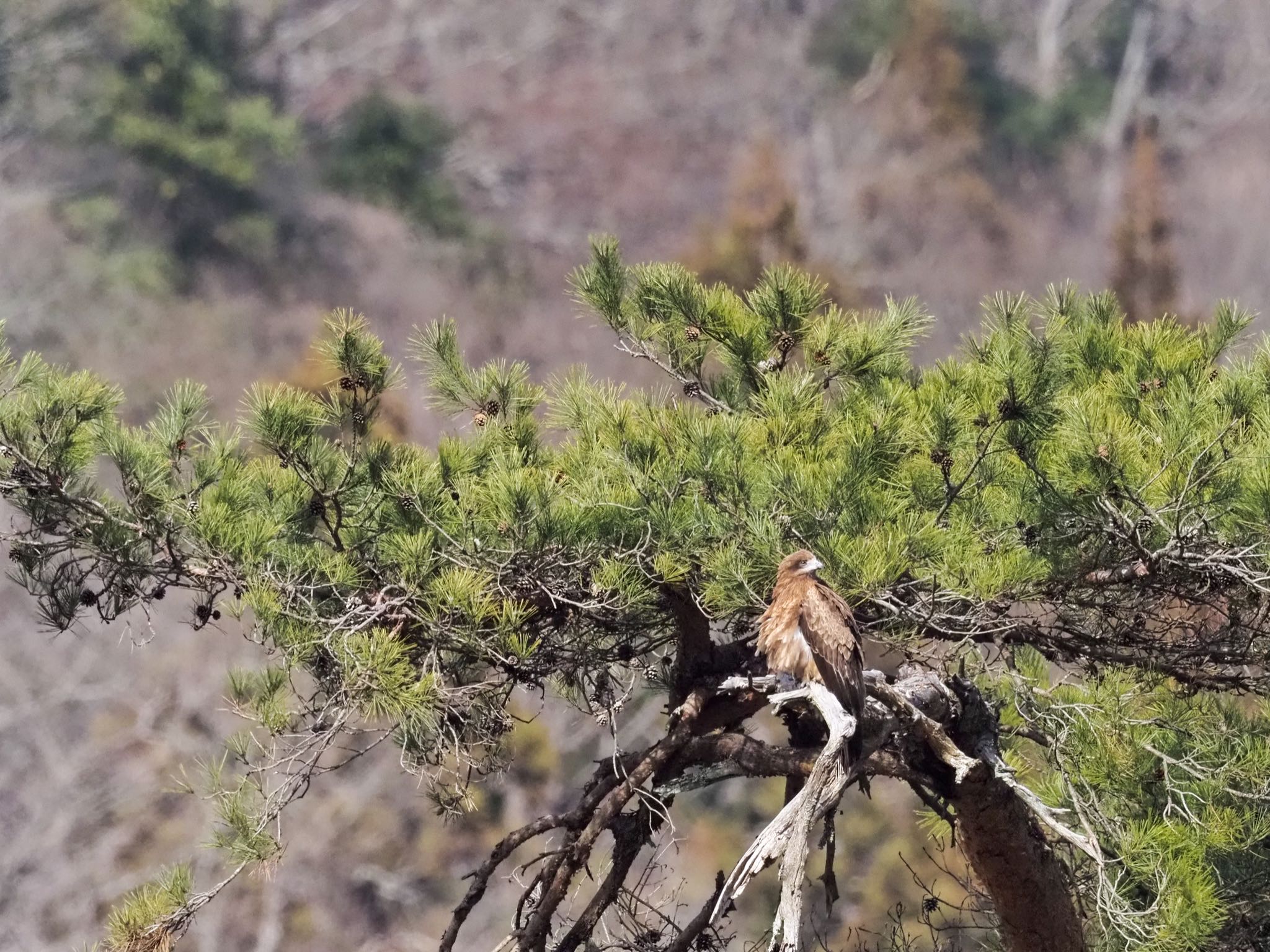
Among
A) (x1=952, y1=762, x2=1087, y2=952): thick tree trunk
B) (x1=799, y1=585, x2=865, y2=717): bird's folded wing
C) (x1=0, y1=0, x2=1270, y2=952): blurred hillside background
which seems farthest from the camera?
(x1=0, y1=0, x2=1270, y2=952): blurred hillside background

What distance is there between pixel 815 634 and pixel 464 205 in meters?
16.3

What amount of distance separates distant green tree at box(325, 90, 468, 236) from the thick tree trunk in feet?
51.0

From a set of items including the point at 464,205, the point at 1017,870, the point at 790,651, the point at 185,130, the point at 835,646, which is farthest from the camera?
the point at 464,205

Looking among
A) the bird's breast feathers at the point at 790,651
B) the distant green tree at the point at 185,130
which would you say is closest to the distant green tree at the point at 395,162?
the distant green tree at the point at 185,130

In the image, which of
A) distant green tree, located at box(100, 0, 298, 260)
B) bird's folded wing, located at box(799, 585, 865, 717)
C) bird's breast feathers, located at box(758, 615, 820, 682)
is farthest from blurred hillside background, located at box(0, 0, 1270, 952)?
bird's folded wing, located at box(799, 585, 865, 717)

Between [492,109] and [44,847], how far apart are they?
38.6ft

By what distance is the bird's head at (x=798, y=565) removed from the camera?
8.39 ft

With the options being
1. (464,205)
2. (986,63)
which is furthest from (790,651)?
(986,63)

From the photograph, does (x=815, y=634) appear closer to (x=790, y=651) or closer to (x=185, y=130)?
(x=790, y=651)

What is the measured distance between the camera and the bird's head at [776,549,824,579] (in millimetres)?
A: 2559

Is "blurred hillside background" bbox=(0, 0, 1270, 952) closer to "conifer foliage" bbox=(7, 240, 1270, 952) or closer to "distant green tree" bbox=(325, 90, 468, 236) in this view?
"distant green tree" bbox=(325, 90, 468, 236)

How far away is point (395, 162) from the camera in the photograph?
18188mm

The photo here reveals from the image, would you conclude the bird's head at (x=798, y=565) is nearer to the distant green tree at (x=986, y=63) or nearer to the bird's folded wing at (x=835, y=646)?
the bird's folded wing at (x=835, y=646)

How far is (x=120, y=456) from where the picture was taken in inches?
111
